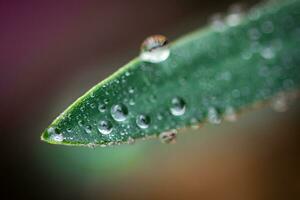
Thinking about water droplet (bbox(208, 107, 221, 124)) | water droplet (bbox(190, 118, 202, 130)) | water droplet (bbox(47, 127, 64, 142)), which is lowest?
water droplet (bbox(47, 127, 64, 142))

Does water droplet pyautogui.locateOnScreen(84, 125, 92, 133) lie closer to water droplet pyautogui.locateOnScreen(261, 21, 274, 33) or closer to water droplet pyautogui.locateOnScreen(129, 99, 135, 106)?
water droplet pyautogui.locateOnScreen(129, 99, 135, 106)

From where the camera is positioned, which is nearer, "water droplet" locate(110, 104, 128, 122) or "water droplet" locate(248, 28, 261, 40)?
"water droplet" locate(110, 104, 128, 122)

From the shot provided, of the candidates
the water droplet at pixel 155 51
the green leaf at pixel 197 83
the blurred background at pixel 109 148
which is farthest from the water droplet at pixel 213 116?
the blurred background at pixel 109 148

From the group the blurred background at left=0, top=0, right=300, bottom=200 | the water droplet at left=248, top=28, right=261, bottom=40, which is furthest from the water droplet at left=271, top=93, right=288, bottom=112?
Answer: the blurred background at left=0, top=0, right=300, bottom=200

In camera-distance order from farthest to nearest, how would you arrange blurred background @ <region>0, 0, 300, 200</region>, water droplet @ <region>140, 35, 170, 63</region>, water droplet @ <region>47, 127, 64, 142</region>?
blurred background @ <region>0, 0, 300, 200</region>
water droplet @ <region>140, 35, 170, 63</region>
water droplet @ <region>47, 127, 64, 142</region>

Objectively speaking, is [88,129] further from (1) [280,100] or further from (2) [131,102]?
(1) [280,100]

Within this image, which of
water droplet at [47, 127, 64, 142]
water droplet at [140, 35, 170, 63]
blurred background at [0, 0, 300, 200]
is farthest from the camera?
blurred background at [0, 0, 300, 200]

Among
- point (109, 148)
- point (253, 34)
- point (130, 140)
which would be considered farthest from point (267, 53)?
point (109, 148)

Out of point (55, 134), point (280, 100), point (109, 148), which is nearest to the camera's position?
point (55, 134)
